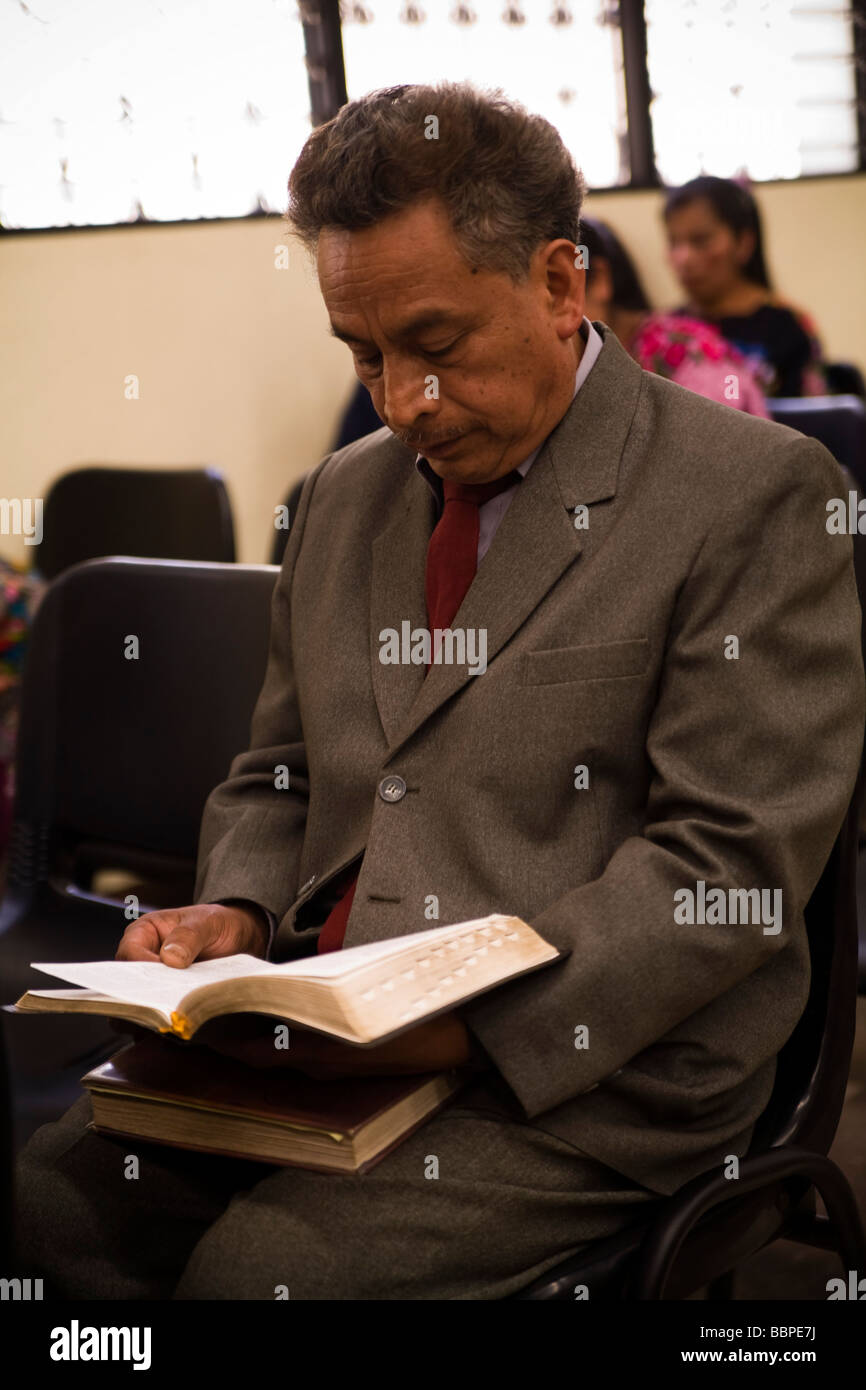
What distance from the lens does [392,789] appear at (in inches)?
47.0

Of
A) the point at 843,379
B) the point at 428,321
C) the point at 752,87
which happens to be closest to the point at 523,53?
the point at 752,87

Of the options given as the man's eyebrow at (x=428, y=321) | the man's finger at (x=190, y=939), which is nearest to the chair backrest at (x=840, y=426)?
the man's eyebrow at (x=428, y=321)

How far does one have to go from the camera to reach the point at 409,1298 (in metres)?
1.03

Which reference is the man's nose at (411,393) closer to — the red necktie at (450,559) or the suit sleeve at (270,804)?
the red necktie at (450,559)

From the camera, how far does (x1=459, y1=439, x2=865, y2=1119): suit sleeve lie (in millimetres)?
1046

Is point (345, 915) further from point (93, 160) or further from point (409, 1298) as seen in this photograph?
point (93, 160)

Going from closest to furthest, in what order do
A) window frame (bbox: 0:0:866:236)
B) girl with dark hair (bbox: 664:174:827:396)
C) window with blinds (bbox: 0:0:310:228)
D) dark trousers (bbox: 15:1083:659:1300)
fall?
dark trousers (bbox: 15:1083:659:1300), window with blinds (bbox: 0:0:310:228), girl with dark hair (bbox: 664:174:827:396), window frame (bbox: 0:0:866:236)

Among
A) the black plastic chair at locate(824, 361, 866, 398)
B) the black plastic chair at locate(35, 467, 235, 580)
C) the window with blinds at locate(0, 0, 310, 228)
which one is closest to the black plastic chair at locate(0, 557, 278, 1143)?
the black plastic chair at locate(35, 467, 235, 580)

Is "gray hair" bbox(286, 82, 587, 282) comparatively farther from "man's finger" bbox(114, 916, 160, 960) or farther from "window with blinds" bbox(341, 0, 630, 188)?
"window with blinds" bbox(341, 0, 630, 188)

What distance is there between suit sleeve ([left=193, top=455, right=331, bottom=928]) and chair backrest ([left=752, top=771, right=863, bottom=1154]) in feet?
1.59

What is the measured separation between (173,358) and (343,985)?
3375 mm

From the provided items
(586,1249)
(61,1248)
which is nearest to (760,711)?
(586,1249)

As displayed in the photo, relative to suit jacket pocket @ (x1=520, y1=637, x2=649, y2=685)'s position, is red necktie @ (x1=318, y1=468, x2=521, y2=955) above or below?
above

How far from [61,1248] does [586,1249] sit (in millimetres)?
430
